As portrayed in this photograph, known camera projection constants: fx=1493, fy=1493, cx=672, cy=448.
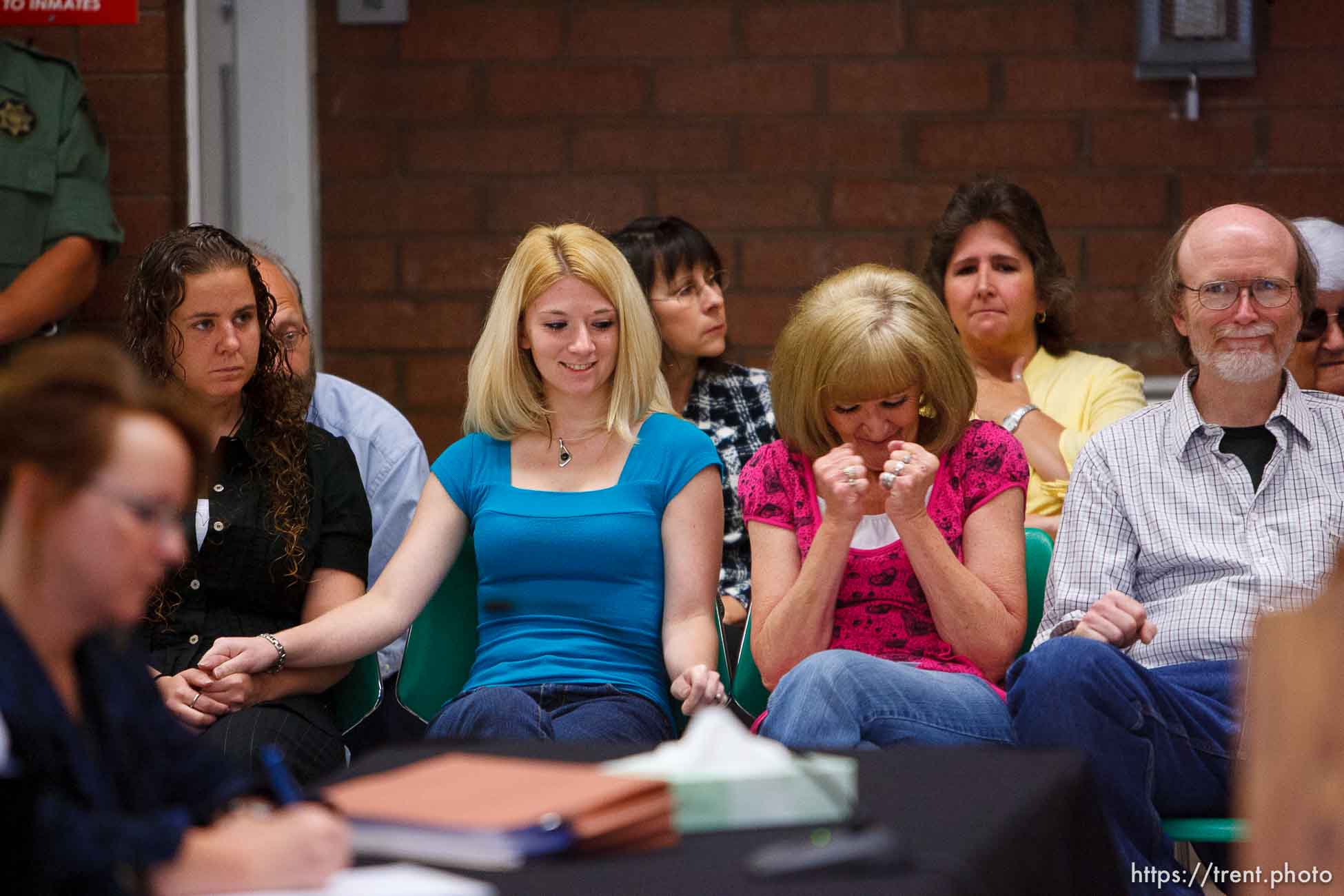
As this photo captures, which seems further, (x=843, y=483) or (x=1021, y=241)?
(x=1021, y=241)

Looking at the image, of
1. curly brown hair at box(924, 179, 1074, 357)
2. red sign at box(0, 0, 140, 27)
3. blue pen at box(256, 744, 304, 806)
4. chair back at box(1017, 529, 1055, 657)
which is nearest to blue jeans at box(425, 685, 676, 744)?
chair back at box(1017, 529, 1055, 657)

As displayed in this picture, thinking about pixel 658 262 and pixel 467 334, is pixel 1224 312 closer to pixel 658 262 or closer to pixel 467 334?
pixel 658 262

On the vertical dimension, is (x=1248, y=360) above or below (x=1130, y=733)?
above

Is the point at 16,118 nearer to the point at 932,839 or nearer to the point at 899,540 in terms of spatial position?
the point at 899,540

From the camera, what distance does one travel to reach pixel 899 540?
2.34m

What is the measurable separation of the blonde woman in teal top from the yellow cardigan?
2.74 feet

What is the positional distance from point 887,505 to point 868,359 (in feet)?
0.77

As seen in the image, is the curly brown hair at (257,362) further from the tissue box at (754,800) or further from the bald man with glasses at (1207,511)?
the tissue box at (754,800)

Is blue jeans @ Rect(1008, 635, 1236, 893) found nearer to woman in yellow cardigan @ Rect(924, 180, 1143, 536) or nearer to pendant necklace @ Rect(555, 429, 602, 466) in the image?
pendant necklace @ Rect(555, 429, 602, 466)

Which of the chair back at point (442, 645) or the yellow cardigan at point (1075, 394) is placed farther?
the yellow cardigan at point (1075, 394)

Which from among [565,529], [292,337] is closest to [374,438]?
[292,337]

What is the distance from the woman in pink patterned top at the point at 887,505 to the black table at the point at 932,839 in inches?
25.3

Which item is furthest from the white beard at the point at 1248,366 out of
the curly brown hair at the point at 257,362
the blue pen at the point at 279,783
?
the blue pen at the point at 279,783

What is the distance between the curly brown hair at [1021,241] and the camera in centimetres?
318
